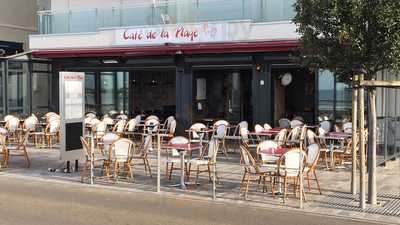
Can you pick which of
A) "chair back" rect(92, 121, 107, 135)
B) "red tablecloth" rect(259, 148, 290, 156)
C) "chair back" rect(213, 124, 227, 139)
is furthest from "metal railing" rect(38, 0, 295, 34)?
"red tablecloth" rect(259, 148, 290, 156)

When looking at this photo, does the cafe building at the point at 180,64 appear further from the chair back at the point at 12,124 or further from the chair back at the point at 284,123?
the chair back at the point at 12,124

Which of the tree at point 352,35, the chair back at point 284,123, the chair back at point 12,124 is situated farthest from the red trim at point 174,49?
the tree at point 352,35

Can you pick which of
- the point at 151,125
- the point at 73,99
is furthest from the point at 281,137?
the point at 151,125

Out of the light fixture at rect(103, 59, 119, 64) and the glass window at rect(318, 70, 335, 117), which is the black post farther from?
the glass window at rect(318, 70, 335, 117)

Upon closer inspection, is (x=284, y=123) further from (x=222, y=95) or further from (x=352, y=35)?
(x=352, y=35)

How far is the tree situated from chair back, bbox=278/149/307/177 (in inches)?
44.3

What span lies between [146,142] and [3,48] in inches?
613

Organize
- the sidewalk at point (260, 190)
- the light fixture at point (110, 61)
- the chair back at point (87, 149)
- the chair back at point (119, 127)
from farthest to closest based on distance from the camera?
the light fixture at point (110, 61)
the chair back at point (119, 127)
the chair back at point (87, 149)
the sidewalk at point (260, 190)

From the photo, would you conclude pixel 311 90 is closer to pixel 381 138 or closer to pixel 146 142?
pixel 381 138

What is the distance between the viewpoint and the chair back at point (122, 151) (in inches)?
463

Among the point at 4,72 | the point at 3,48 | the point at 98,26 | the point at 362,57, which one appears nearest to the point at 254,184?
the point at 362,57

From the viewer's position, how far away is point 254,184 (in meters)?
11.5

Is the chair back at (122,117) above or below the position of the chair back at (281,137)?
above

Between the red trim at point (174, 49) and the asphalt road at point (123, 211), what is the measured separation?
7988mm
